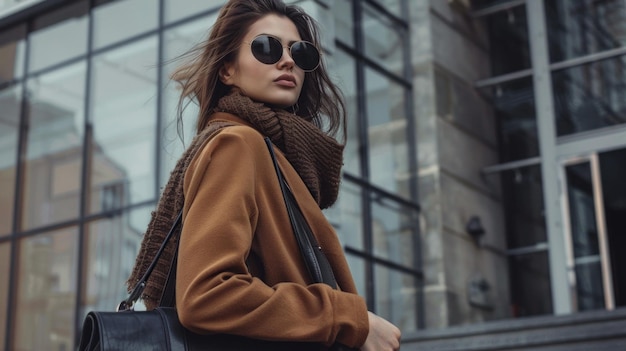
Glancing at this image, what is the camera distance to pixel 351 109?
34.1 ft

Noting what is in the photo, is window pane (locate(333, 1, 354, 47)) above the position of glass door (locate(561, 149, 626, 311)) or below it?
above

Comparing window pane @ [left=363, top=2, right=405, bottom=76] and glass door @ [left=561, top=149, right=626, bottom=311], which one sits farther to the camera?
window pane @ [left=363, top=2, right=405, bottom=76]

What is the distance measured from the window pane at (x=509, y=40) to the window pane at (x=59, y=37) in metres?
4.63

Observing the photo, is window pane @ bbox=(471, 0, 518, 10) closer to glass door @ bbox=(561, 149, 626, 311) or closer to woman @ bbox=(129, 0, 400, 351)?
glass door @ bbox=(561, 149, 626, 311)

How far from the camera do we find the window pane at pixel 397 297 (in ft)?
33.6

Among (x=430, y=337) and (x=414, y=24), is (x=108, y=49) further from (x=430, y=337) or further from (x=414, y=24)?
(x=430, y=337)

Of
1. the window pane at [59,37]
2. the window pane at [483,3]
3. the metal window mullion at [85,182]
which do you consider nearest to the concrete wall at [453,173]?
the window pane at [483,3]

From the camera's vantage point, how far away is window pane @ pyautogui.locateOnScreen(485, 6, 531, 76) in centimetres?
1195

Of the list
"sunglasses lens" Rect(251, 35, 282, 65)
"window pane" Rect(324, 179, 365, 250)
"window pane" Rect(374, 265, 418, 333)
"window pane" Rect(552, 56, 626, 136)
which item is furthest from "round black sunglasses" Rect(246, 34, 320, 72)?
"window pane" Rect(552, 56, 626, 136)

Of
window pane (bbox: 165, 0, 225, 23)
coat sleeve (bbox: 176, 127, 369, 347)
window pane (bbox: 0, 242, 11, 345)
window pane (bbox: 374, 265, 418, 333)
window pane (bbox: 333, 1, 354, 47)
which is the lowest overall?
coat sleeve (bbox: 176, 127, 369, 347)

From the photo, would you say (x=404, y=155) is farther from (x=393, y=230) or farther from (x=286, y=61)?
(x=286, y=61)

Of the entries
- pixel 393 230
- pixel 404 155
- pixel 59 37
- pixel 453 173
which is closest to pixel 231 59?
pixel 393 230

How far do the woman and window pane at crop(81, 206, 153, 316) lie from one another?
8.18 meters

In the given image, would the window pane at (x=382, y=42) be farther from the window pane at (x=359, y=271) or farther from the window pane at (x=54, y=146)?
the window pane at (x=54, y=146)
